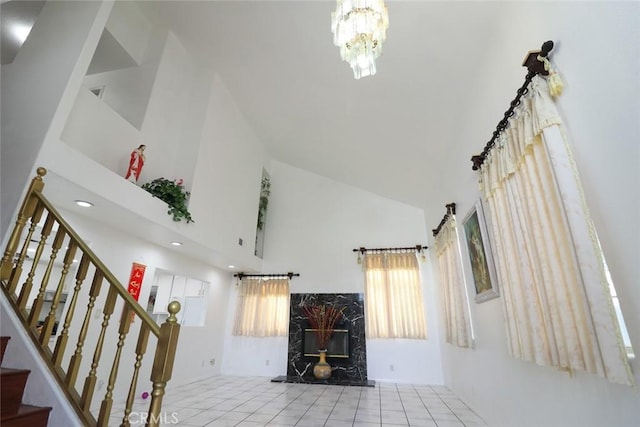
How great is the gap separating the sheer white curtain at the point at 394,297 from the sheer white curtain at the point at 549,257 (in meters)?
3.50

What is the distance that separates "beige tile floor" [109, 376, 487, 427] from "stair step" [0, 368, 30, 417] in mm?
1502

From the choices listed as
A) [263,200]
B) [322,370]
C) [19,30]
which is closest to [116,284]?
[322,370]

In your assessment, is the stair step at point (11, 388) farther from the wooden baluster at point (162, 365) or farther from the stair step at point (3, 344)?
the wooden baluster at point (162, 365)

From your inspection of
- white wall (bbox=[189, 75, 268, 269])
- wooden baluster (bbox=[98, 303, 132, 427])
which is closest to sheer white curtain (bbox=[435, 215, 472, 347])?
wooden baluster (bbox=[98, 303, 132, 427])

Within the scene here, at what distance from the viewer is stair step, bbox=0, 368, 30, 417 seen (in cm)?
159

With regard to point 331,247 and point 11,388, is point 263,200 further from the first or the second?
point 11,388

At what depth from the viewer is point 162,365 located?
1.48 metres

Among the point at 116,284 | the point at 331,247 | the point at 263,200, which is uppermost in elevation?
the point at 263,200

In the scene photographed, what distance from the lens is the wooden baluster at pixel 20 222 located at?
6.58 feet

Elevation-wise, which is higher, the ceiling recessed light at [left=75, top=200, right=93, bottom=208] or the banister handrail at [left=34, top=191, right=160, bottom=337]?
the ceiling recessed light at [left=75, top=200, right=93, bottom=208]

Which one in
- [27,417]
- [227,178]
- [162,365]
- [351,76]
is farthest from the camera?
[227,178]

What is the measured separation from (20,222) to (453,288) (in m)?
4.49

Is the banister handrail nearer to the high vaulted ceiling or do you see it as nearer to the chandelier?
the chandelier

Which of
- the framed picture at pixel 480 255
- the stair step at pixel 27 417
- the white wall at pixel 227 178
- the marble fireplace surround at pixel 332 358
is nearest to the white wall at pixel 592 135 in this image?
the framed picture at pixel 480 255
